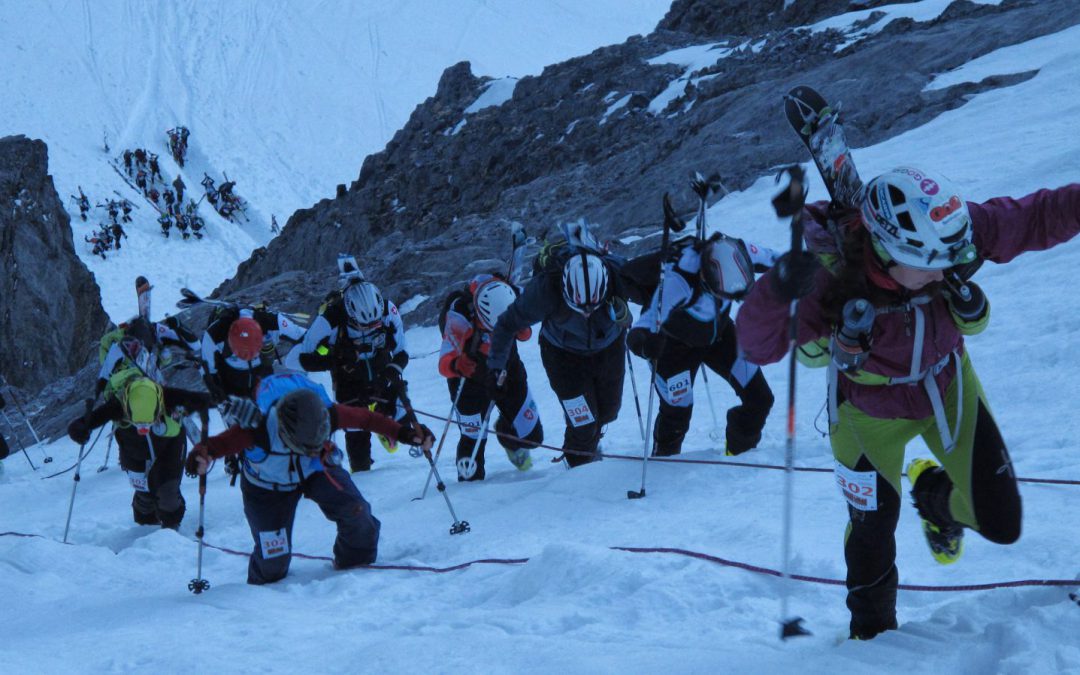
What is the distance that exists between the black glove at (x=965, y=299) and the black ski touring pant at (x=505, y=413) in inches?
201

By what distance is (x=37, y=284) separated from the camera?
2875 centimetres

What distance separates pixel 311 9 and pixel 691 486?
83.9m

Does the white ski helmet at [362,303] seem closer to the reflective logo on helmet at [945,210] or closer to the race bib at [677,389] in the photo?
the race bib at [677,389]

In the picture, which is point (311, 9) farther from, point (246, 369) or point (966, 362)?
point (966, 362)

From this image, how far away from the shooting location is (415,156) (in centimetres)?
3269

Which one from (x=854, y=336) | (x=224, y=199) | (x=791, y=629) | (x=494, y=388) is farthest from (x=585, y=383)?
(x=224, y=199)

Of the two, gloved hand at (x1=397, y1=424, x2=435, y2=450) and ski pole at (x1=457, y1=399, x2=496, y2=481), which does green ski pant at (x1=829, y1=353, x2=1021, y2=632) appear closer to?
gloved hand at (x1=397, y1=424, x2=435, y2=450)

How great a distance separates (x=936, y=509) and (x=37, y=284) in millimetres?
30572

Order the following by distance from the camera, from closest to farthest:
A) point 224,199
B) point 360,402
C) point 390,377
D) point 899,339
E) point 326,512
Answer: point 899,339
point 326,512
point 390,377
point 360,402
point 224,199

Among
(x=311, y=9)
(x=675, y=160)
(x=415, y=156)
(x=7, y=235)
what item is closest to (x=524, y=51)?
(x=311, y=9)

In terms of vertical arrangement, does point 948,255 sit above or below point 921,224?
below

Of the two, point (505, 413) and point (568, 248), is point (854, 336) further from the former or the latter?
point (505, 413)

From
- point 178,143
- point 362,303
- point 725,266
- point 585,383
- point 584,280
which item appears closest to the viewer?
point 725,266

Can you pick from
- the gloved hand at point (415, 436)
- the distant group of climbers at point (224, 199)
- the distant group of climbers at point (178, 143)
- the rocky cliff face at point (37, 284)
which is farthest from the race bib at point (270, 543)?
the distant group of climbers at point (178, 143)
